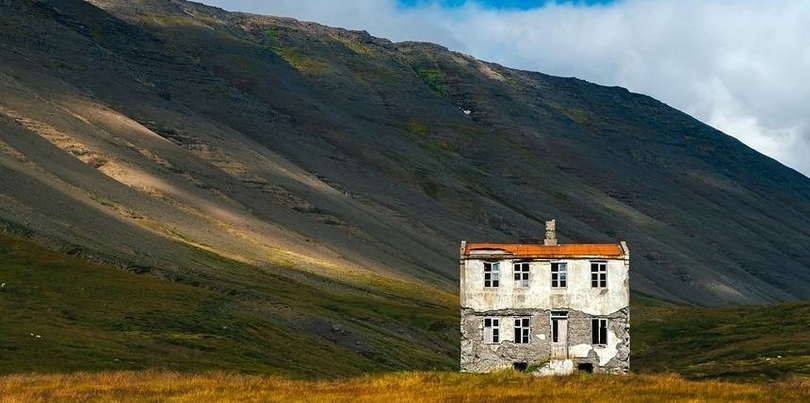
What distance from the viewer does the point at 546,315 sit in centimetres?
6500

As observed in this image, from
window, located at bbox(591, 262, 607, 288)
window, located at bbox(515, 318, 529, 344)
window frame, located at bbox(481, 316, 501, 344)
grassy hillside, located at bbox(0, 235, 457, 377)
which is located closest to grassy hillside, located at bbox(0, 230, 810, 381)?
grassy hillside, located at bbox(0, 235, 457, 377)

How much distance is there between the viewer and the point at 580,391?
151 ft

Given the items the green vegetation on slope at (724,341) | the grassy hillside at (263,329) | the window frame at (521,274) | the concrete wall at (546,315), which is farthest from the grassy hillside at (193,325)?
the green vegetation on slope at (724,341)

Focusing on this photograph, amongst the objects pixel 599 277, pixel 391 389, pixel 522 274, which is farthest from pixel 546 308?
pixel 391 389

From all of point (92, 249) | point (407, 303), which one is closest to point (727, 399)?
point (92, 249)

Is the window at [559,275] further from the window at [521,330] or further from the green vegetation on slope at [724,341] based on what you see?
the green vegetation on slope at [724,341]

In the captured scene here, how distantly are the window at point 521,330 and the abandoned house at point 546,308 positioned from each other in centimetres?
5

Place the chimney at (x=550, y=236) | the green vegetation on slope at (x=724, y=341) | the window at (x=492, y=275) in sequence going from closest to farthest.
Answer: the window at (x=492, y=275) → the chimney at (x=550, y=236) → the green vegetation on slope at (x=724, y=341)

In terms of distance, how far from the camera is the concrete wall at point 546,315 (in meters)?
64.1

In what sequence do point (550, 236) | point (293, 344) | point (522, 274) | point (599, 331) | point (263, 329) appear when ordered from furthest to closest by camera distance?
point (263, 329)
point (293, 344)
point (550, 236)
point (522, 274)
point (599, 331)

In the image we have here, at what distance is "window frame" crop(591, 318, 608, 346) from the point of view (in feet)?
211

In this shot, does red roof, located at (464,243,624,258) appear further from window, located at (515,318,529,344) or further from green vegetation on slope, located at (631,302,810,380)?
green vegetation on slope, located at (631,302,810,380)

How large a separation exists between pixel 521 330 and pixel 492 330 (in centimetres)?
156

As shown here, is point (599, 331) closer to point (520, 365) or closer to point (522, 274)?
point (520, 365)
